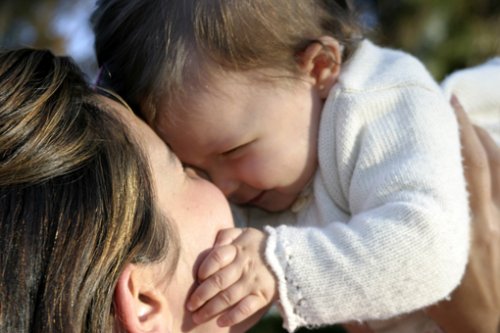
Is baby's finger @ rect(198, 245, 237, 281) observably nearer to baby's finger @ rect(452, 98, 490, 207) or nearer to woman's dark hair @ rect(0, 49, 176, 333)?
woman's dark hair @ rect(0, 49, 176, 333)

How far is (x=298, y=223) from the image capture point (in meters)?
2.94

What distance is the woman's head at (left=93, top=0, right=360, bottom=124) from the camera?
2.63 metres

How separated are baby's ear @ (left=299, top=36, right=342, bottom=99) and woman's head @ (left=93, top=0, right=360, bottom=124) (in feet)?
0.15

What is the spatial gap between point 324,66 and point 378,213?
0.72 metres

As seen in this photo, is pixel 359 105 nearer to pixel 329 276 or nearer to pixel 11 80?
pixel 329 276

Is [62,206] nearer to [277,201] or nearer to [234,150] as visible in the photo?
[234,150]

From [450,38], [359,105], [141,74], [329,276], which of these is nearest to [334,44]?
[359,105]

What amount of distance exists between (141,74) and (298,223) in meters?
0.84

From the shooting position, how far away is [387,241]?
228cm

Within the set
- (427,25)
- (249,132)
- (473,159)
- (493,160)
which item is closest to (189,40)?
(249,132)

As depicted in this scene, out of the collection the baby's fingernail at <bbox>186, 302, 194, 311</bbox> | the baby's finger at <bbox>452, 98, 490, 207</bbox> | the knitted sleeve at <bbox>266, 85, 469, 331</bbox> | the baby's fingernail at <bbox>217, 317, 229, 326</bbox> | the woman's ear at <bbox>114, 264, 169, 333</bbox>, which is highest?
the woman's ear at <bbox>114, 264, 169, 333</bbox>

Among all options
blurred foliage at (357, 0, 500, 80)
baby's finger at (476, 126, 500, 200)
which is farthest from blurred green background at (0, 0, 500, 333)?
baby's finger at (476, 126, 500, 200)

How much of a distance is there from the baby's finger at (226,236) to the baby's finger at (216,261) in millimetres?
54

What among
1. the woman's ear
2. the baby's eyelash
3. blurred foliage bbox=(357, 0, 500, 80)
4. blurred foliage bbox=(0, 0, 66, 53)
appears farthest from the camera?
blurred foliage bbox=(357, 0, 500, 80)
